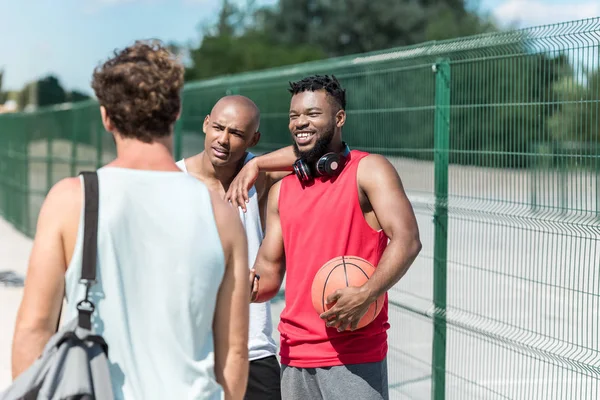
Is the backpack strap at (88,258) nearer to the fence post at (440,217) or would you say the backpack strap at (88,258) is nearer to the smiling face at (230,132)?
the smiling face at (230,132)

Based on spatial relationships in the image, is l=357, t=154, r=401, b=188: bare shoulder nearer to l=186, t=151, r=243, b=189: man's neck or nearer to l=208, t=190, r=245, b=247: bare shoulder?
l=186, t=151, r=243, b=189: man's neck

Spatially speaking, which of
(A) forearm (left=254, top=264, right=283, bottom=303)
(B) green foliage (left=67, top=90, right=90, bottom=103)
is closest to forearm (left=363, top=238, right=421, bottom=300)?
(A) forearm (left=254, top=264, right=283, bottom=303)

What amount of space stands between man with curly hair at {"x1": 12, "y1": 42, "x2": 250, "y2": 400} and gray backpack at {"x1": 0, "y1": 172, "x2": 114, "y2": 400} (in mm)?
30

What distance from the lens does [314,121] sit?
418 cm

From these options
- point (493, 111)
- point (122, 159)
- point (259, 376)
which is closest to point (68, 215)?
point (122, 159)

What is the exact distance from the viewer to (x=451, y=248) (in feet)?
19.7

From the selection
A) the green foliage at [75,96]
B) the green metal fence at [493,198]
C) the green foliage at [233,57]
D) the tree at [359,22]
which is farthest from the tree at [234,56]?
the green metal fence at [493,198]

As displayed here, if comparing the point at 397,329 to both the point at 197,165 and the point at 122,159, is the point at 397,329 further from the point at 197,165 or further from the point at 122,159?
the point at 122,159

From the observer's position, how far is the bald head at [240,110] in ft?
15.6

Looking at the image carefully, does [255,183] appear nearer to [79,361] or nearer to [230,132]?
[230,132]

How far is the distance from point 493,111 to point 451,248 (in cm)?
103

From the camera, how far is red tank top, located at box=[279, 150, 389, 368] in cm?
394

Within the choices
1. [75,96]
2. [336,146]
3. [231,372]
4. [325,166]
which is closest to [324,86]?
[336,146]

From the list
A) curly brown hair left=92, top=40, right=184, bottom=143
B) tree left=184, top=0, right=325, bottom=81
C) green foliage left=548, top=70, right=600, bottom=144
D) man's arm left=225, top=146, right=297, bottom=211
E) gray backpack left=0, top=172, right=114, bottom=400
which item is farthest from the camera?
tree left=184, top=0, right=325, bottom=81
